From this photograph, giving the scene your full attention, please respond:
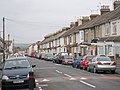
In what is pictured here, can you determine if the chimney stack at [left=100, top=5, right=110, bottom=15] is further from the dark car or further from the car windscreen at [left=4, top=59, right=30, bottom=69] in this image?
the dark car

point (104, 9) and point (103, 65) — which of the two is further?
point (104, 9)

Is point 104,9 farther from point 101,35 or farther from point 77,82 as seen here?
point 77,82

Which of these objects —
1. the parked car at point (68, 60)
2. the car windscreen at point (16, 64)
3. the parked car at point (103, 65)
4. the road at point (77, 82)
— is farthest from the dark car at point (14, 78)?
the parked car at point (68, 60)

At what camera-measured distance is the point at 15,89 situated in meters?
17.9

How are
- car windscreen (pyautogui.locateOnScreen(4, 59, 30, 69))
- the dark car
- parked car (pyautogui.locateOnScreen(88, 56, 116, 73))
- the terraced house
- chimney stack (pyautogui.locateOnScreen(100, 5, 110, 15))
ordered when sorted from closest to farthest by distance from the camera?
the dark car
car windscreen (pyautogui.locateOnScreen(4, 59, 30, 69))
parked car (pyautogui.locateOnScreen(88, 56, 116, 73))
the terraced house
chimney stack (pyautogui.locateOnScreen(100, 5, 110, 15))

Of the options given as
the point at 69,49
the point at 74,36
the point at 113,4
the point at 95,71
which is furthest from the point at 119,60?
the point at 69,49

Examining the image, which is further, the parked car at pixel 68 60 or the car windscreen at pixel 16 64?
the parked car at pixel 68 60

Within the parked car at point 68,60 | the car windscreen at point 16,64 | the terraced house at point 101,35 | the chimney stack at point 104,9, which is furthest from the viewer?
the chimney stack at point 104,9

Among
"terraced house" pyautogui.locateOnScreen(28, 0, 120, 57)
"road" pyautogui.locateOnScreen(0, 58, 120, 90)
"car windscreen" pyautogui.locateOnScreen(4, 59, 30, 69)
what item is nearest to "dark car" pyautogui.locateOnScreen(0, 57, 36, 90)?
"car windscreen" pyautogui.locateOnScreen(4, 59, 30, 69)

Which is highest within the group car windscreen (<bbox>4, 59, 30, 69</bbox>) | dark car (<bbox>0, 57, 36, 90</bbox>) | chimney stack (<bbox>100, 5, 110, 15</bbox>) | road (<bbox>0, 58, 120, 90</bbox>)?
chimney stack (<bbox>100, 5, 110, 15</bbox>)

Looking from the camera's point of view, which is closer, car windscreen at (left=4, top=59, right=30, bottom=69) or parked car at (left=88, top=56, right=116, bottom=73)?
car windscreen at (left=4, top=59, right=30, bottom=69)

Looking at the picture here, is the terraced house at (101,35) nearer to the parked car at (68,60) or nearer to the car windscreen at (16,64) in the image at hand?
the parked car at (68,60)

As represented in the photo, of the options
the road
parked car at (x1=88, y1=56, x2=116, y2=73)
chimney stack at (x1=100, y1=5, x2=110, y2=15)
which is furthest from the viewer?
chimney stack at (x1=100, y1=5, x2=110, y2=15)

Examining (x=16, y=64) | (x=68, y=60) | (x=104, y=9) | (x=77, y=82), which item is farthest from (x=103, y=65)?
(x=104, y=9)
